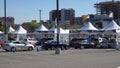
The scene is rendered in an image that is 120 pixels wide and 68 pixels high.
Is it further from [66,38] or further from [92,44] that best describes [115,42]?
[66,38]

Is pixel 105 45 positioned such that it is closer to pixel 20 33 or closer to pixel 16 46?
pixel 16 46

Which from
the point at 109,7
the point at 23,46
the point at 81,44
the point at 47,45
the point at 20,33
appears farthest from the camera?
the point at 109,7

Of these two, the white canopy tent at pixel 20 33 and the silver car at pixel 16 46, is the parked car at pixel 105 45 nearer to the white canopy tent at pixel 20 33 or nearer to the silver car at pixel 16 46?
the silver car at pixel 16 46

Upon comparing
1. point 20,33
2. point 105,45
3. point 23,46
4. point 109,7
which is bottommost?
point 105,45

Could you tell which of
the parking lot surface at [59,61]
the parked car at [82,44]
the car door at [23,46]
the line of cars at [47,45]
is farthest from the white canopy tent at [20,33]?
the parking lot surface at [59,61]

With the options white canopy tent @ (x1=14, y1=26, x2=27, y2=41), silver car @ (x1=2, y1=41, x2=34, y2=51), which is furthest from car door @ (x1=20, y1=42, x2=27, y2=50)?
white canopy tent @ (x1=14, y1=26, x2=27, y2=41)

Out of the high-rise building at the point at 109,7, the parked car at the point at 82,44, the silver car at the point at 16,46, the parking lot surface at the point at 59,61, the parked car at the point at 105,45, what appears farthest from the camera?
the high-rise building at the point at 109,7

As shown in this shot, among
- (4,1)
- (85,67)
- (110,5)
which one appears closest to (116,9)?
(110,5)

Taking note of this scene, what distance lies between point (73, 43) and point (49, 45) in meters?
7.03

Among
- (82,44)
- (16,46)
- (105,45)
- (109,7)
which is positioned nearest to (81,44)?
(82,44)

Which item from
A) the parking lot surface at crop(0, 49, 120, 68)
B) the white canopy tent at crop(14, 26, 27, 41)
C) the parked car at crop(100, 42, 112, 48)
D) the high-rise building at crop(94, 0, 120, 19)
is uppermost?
the high-rise building at crop(94, 0, 120, 19)

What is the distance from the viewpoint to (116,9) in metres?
168

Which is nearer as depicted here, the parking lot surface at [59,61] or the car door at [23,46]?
the parking lot surface at [59,61]

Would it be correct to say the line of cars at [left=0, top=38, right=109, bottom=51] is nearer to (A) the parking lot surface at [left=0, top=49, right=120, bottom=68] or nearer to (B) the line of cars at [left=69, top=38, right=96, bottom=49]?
(B) the line of cars at [left=69, top=38, right=96, bottom=49]
